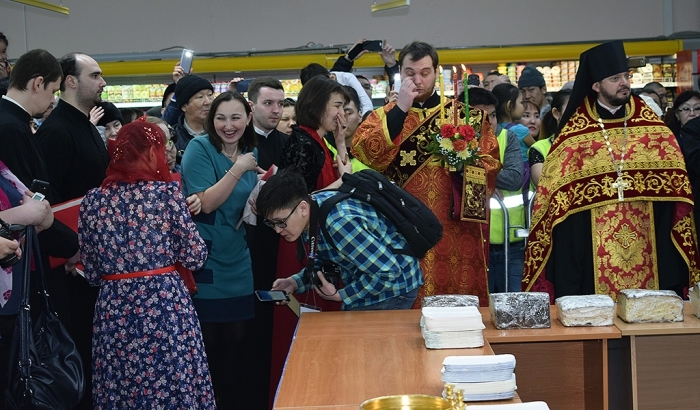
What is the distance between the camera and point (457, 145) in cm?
430

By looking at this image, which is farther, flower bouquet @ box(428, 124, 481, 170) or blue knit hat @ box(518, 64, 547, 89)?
blue knit hat @ box(518, 64, 547, 89)

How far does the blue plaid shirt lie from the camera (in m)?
3.44

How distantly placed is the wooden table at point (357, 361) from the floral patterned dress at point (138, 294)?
0.57 metres

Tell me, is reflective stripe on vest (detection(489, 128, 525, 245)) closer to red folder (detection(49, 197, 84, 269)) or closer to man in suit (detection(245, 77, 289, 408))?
man in suit (detection(245, 77, 289, 408))

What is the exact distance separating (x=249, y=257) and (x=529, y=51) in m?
5.75

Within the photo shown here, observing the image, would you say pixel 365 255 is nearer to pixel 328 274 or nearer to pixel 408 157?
pixel 328 274

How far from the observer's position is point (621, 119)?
4.38 m

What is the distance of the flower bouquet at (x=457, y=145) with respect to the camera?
14.1 feet

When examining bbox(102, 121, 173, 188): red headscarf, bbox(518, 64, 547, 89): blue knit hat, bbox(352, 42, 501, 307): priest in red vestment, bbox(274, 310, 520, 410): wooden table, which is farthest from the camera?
Answer: bbox(518, 64, 547, 89): blue knit hat

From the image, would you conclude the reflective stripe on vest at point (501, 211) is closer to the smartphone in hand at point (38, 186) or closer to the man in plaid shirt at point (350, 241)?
the man in plaid shirt at point (350, 241)

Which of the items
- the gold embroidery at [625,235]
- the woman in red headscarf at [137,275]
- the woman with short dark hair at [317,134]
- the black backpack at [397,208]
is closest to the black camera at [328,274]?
the black backpack at [397,208]

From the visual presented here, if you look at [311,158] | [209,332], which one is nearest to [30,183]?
[209,332]

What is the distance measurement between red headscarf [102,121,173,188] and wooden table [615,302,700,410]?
1961mm

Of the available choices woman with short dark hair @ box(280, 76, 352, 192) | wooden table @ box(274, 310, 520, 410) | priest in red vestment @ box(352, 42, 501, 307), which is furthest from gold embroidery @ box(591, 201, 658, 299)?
woman with short dark hair @ box(280, 76, 352, 192)
